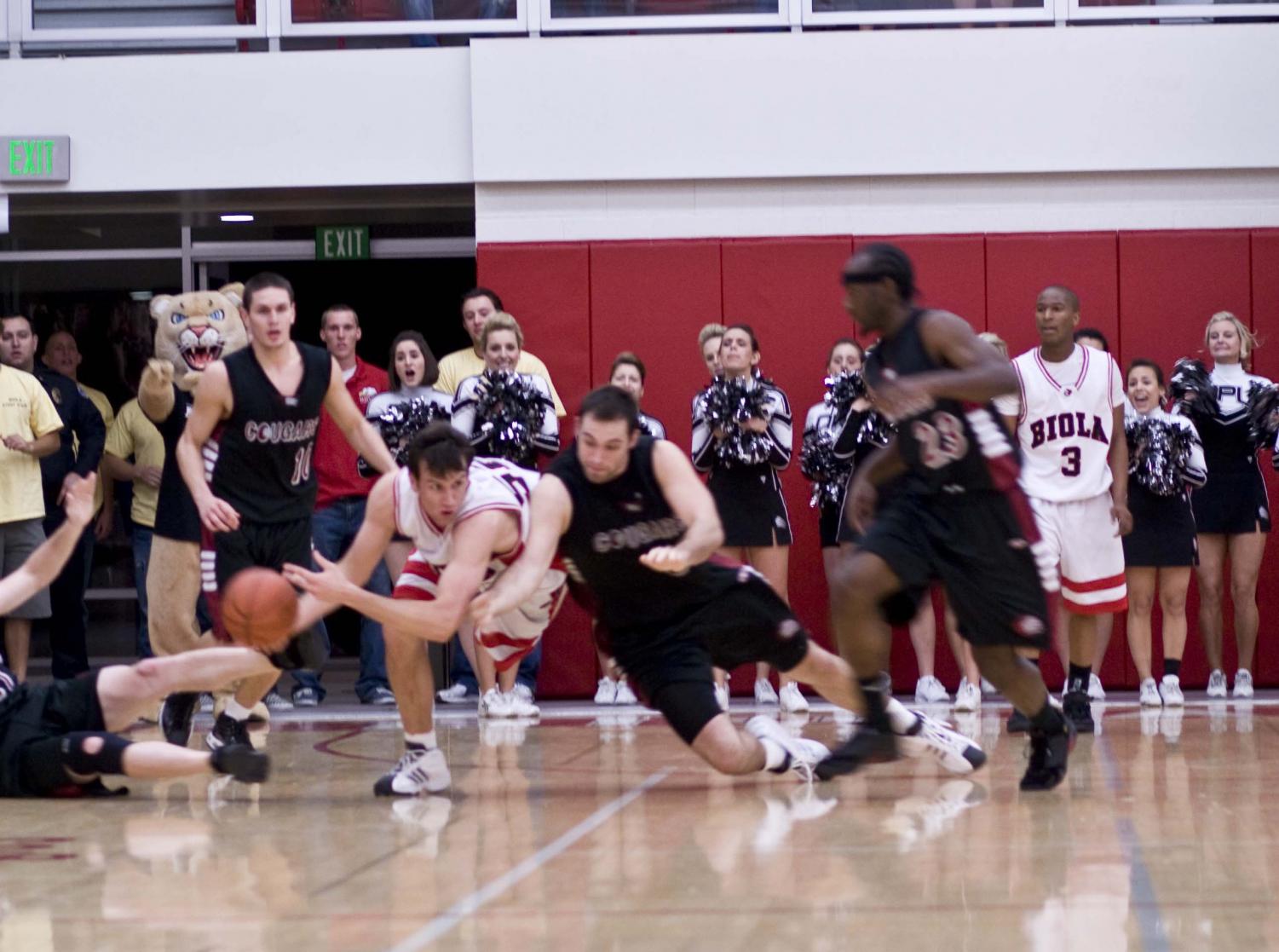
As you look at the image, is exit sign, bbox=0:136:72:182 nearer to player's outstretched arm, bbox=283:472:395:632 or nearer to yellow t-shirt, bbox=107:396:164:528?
yellow t-shirt, bbox=107:396:164:528

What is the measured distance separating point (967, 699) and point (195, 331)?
4.26 m

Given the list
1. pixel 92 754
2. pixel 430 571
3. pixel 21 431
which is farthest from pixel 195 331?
pixel 92 754

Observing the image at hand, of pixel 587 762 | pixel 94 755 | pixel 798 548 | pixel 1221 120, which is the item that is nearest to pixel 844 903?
pixel 94 755

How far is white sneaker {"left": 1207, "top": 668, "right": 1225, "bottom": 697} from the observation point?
9.19 m

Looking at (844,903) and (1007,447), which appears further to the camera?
(1007,447)

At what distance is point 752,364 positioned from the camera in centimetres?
892

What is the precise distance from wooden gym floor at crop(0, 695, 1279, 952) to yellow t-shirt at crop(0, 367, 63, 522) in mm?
3165

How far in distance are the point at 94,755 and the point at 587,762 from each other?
2.06 m

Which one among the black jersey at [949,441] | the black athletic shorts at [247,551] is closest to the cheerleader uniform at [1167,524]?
the black jersey at [949,441]

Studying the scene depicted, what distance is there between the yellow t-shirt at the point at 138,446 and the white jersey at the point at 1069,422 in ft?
16.5

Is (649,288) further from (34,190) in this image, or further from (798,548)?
(34,190)

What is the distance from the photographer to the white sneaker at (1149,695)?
8.47 metres

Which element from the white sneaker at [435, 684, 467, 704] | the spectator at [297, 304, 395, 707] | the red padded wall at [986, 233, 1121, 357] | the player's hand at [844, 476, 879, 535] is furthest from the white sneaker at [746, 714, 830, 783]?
the red padded wall at [986, 233, 1121, 357]

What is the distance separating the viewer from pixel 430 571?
560 centimetres
